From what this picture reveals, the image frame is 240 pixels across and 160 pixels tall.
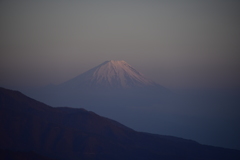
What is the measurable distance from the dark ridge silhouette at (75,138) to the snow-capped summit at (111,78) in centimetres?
3740

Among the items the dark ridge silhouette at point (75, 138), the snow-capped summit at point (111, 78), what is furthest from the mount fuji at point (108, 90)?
the dark ridge silhouette at point (75, 138)

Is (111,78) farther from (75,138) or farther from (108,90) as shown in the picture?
(75,138)

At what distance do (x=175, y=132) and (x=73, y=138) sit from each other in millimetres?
38664

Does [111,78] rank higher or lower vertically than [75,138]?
higher

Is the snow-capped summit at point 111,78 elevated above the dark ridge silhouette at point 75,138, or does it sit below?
above

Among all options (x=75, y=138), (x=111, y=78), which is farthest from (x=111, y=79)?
(x=75, y=138)

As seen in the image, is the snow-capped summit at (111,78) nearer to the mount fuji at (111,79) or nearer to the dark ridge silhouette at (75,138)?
the mount fuji at (111,79)

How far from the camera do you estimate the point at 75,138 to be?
95.8 ft

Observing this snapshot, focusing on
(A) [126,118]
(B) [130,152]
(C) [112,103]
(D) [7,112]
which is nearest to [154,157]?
(B) [130,152]

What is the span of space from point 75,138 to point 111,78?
44693 millimetres

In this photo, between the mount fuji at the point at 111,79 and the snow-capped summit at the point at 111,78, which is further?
the snow-capped summit at the point at 111,78

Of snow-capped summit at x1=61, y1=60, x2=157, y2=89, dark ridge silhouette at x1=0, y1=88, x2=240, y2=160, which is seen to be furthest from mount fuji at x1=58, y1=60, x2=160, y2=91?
dark ridge silhouette at x1=0, y1=88, x2=240, y2=160

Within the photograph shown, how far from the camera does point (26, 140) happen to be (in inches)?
1078

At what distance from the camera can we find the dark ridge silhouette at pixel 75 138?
89.8ft
